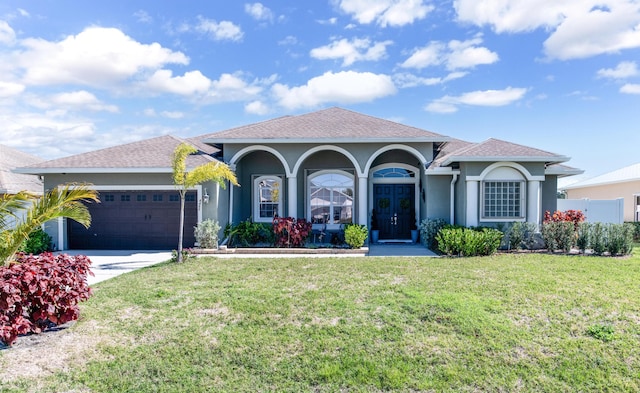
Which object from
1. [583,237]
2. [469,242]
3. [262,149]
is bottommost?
[469,242]

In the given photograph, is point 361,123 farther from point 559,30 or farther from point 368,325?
point 368,325

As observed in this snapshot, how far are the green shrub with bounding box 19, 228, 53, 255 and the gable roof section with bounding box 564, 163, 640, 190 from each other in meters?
27.4

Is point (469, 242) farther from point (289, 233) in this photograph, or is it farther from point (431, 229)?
point (289, 233)

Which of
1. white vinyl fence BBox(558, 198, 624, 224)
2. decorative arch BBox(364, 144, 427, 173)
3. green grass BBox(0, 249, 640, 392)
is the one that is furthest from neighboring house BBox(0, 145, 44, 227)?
white vinyl fence BBox(558, 198, 624, 224)

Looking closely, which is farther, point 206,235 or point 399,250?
point 399,250

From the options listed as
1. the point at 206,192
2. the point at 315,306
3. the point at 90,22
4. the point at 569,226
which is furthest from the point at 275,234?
the point at 569,226

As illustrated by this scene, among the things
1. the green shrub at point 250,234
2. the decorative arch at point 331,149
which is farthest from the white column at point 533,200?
the green shrub at point 250,234

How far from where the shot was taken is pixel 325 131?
46.9 ft

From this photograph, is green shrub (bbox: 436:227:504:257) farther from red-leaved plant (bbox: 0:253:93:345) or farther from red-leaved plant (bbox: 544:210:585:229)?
red-leaved plant (bbox: 0:253:93:345)

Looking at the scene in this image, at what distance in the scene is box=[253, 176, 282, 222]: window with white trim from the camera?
618 inches

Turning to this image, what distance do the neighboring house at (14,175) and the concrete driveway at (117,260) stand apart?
15.3 ft

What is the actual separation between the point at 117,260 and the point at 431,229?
34.7 ft

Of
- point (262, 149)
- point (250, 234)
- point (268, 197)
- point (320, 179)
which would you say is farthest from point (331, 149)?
point (250, 234)

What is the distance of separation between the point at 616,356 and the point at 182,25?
627 inches
